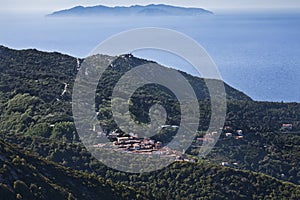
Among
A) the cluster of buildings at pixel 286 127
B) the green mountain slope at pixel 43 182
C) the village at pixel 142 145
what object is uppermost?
the green mountain slope at pixel 43 182

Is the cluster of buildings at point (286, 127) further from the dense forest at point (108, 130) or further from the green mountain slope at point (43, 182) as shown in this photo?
the green mountain slope at point (43, 182)

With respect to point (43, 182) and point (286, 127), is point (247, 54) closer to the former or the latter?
point (286, 127)

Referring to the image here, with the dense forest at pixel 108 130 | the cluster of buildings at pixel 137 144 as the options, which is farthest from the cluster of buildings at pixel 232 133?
the cluster of buildings at pixel 137 144

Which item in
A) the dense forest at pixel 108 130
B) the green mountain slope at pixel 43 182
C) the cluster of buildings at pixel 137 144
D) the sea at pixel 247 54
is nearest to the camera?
the green mountain slope at pixel 43 182

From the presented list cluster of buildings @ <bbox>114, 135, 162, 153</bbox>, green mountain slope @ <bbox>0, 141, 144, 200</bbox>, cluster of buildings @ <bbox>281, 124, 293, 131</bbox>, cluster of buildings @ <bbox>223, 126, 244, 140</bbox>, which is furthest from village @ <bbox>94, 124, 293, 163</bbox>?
cluster of buildings @ <bbox>281, 124, 293, 131</bbox>

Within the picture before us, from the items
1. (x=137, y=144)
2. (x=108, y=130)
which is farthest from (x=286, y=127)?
(x=137, y=144)

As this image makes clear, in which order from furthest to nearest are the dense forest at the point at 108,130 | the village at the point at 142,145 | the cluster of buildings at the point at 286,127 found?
the cluster of buildings at the point at 286,127
the village at the point at 142,145
the dense forest at the point at 108,130

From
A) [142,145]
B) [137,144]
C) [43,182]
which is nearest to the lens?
[43,182]

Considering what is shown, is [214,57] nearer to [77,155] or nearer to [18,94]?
[18,94]

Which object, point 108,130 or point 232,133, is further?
point 232,133

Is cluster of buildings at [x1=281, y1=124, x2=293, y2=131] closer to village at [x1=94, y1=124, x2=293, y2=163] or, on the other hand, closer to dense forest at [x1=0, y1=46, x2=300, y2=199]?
dense forest at [x1=0, y1=46, x2=300, y2=199]
